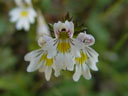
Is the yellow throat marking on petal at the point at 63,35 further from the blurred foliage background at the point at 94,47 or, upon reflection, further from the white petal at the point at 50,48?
the blurred foliage background at the point at 94,47

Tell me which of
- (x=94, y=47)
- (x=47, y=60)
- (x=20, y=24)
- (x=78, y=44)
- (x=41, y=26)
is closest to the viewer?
(x=78, y=44)

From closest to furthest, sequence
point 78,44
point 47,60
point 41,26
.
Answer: point 78,44
point 47,60
point 41,26

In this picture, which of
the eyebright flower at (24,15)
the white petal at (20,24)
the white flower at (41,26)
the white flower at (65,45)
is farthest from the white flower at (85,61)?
the white petal at (20,24)

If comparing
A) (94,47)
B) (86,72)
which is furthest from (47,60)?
(94,47)

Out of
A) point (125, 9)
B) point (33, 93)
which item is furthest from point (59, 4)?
point (33, 93)

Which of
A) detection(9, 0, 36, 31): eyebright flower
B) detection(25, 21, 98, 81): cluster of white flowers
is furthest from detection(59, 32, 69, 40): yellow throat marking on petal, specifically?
detection(9, 0, 36, 31): eyebright flower

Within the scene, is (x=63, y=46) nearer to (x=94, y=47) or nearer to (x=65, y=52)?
(x=65, y=52)

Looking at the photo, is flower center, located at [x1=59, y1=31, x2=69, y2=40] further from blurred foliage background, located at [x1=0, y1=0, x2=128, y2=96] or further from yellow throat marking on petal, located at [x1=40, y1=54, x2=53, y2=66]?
blurred foliage background, located at [x1=0, y1=0, x2=128, y2=96]
